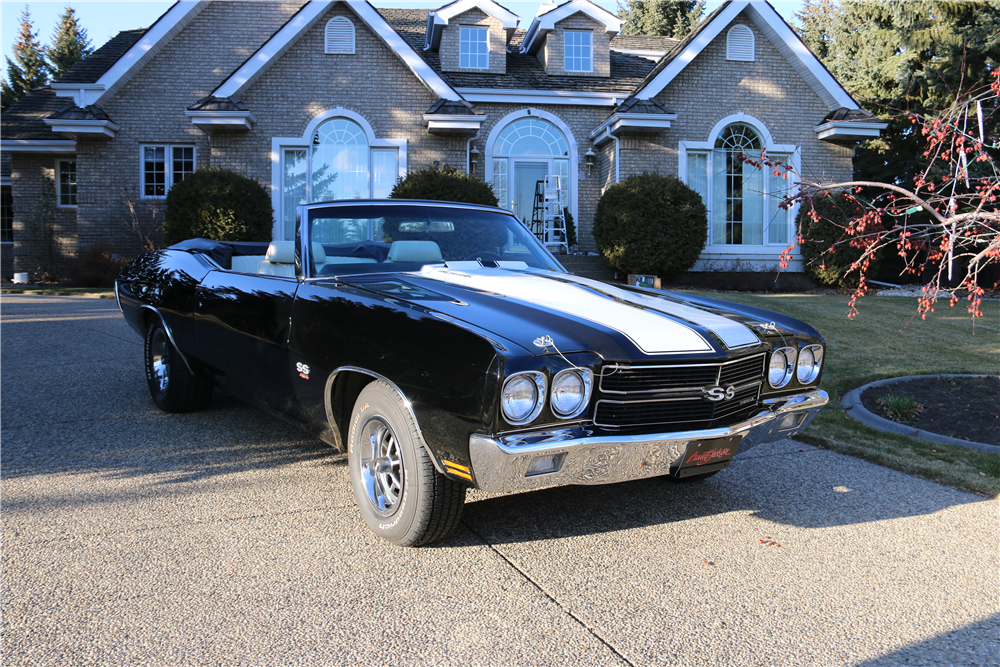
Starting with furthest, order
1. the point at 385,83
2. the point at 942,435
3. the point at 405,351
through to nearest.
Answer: the point at 385,83 → the point at 942,435 → the point at 405,351

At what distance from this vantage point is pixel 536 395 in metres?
2.71

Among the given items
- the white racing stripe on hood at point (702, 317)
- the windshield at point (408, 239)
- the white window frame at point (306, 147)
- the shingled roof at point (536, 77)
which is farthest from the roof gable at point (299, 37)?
the white racing stripe on hood at point (702, 317)

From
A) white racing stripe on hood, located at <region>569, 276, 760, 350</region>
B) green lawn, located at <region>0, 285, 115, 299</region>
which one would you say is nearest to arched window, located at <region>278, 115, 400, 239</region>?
green lawn, located at <region>0, 285, 115, 299</region>

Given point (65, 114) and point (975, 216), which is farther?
point (65, 114)

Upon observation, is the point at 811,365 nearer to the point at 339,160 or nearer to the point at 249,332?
the point at 249,332

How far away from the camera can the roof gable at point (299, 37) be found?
15.6 meters

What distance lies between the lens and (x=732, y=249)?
17.4 m

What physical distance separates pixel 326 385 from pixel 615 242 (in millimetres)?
12237

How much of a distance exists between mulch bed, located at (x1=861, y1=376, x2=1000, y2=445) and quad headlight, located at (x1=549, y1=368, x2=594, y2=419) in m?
3.80

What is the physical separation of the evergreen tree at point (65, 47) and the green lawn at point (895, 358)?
40695mm

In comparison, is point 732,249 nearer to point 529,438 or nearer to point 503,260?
point 503,260

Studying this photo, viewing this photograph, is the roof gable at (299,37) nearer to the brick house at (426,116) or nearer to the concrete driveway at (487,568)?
the brick house at (426,116)

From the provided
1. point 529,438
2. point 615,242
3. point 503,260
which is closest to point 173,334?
point 503,260

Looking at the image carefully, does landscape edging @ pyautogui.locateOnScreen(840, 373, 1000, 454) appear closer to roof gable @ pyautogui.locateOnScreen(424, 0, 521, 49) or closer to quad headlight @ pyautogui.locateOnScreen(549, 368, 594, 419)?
quad headlight @ pyautogui.locateOnScreen(549, 368, 594, 419)
